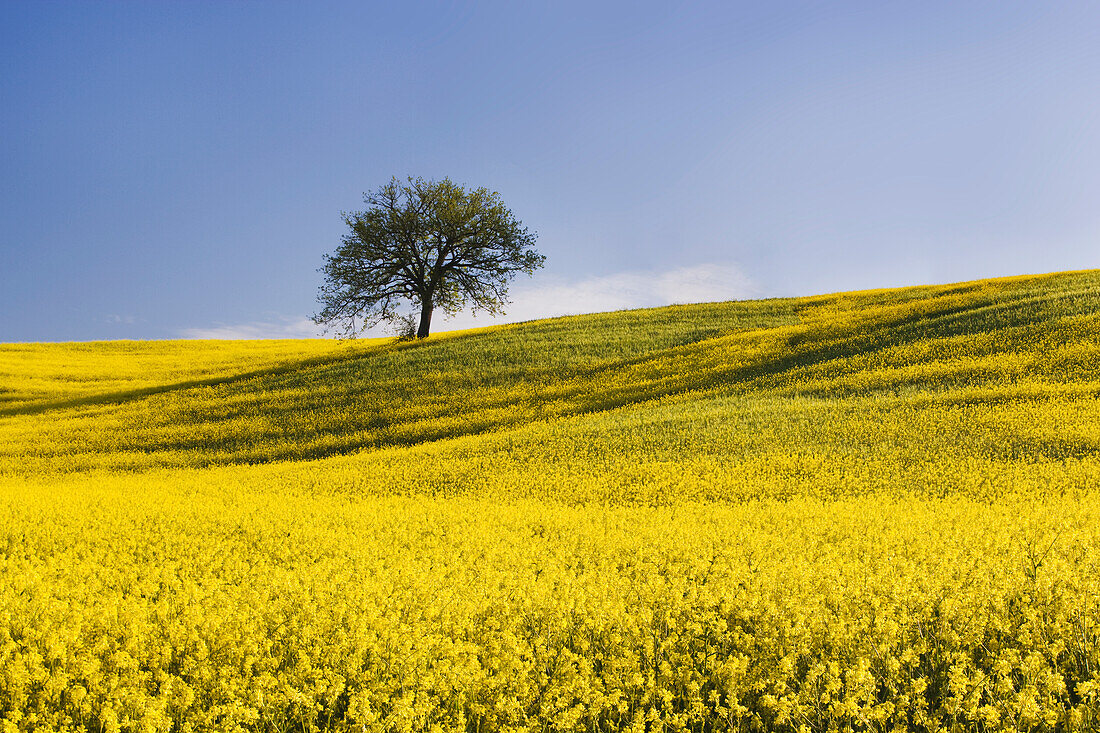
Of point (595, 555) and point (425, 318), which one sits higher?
point (425, 318)

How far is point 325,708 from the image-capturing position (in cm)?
471

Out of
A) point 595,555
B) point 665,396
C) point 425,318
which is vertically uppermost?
point 425,318

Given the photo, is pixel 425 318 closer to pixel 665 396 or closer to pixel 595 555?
pixel 665 396

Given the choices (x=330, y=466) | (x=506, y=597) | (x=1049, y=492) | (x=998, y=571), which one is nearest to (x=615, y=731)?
(x=506, y=597)

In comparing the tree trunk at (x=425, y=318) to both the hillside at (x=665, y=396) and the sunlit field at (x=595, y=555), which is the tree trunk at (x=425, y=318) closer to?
the hillside at (x=665, y=396)

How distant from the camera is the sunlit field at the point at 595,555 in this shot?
14.9 ft

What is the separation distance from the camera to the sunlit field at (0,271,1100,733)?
4539 millimetres

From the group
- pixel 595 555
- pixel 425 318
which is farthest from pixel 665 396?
pixel 425 318

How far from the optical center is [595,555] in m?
8.12

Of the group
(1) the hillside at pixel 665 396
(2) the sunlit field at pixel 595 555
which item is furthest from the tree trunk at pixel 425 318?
(2) the sunlit field at pixel 595 555

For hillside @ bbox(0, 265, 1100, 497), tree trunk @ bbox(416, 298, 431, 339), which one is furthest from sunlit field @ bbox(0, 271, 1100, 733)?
tree trunk @ bbox(416, 298, 431, 339)

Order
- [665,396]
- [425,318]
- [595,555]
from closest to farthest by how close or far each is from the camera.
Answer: [595,555]
[665,396]
[425,318]

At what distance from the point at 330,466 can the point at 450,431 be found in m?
4.49

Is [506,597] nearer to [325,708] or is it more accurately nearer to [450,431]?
[325,708]
